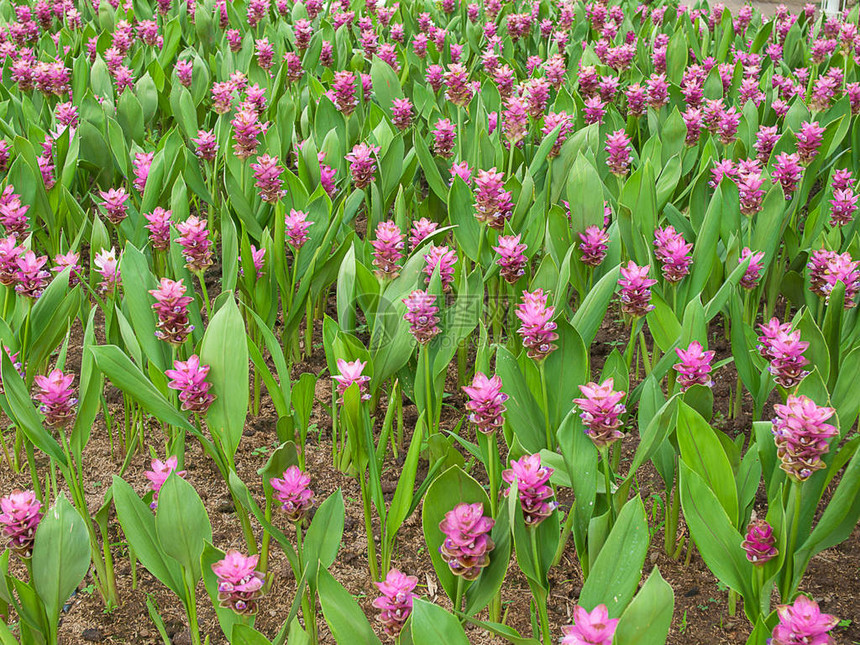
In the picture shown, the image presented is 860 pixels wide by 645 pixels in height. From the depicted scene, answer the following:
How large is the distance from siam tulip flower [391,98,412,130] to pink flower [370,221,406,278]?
3.54 ft

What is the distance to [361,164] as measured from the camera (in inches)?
97.3

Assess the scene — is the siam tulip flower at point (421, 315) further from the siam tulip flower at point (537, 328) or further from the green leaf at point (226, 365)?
the green leaf at point (226, 365)

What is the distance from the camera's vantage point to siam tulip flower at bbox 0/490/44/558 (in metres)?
1.39

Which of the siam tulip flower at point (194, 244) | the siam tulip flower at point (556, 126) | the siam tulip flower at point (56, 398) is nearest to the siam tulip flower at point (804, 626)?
the siam tulip flower at point (56, 398)

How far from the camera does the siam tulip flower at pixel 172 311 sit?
5.38 feet

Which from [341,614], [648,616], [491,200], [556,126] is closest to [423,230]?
[491,200]

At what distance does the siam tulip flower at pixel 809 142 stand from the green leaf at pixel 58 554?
215cm

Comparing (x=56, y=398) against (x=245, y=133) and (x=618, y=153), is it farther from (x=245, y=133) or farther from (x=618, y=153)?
(x=618, y=153)

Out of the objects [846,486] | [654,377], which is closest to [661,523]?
[654,377]

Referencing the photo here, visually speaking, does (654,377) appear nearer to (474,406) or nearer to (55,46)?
(474,406)

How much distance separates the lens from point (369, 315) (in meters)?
2.02

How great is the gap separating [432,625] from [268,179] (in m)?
1.45

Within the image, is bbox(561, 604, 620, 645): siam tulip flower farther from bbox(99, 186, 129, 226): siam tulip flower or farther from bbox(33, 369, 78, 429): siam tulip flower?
bbox(99, 186, 129, 226): siam tulip flower

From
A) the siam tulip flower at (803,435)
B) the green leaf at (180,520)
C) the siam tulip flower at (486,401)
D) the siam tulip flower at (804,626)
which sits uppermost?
the siam tulip flower at (803,435)
